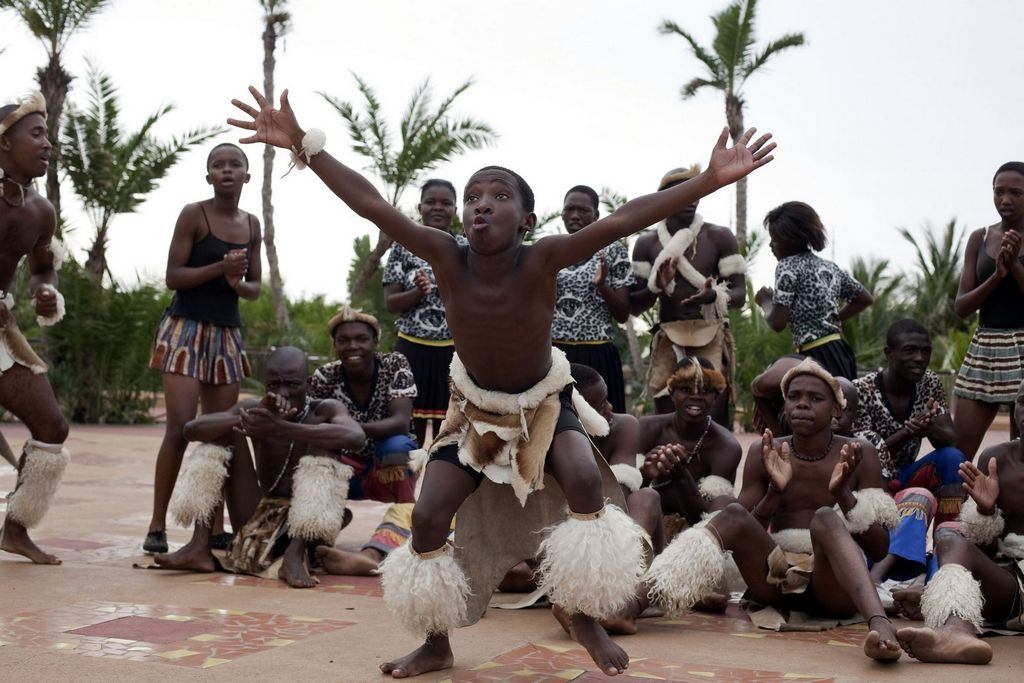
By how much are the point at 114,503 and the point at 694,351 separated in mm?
3817

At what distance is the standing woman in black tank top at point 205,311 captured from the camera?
17.8ft

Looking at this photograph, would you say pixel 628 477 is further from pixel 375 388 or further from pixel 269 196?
pixel 269 196

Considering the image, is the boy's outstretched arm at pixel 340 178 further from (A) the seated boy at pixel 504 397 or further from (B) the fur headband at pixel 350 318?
(B) the fur headband at pixel 350 318

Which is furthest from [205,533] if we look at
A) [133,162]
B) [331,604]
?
[133,162]

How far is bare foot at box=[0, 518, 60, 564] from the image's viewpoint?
Result: 4.95 m

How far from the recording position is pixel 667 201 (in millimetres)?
3234

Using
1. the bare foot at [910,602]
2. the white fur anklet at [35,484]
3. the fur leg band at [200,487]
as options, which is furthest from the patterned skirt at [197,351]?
the bare foot at [910,602]

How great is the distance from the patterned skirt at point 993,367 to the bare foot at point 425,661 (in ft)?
9.53

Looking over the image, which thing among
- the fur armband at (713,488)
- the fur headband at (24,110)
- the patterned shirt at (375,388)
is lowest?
the fur armband at (713,488)

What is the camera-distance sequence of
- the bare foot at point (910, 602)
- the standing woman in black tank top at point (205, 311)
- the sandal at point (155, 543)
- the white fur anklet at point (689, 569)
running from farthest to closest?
the standing woman in black tank top at point (205, 311), the sandal at point (155, 543), the bare foot at point (910, 602), the white fur anklet at point (689, 569)

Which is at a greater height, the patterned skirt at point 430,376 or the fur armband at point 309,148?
the fur armband at point 309,148

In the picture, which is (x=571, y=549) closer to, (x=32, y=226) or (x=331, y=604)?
(x=331, y=604)

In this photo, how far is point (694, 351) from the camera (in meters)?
5.92

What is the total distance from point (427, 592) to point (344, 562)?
6.05 feet
